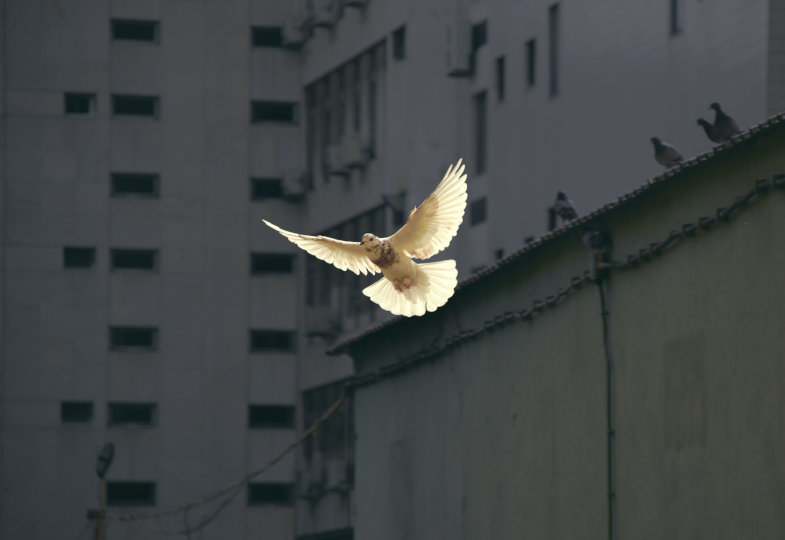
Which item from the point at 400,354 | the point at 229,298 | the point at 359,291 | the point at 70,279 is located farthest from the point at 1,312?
the point at 400,354

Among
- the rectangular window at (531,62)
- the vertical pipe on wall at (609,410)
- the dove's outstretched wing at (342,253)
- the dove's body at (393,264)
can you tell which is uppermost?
the rectangular window at (531,62)

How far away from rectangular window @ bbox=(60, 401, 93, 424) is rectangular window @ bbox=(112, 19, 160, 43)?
13867mm

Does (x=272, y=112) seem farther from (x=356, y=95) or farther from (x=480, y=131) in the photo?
(x=480, y=131)

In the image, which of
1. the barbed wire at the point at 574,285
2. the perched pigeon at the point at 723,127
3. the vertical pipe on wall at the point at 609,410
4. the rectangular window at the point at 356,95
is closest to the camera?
the barbed wire at the point at 574,285

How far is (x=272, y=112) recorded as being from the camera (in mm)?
75500

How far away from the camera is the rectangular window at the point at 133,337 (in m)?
73.6

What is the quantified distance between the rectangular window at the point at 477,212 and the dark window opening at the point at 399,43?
22.2 ft

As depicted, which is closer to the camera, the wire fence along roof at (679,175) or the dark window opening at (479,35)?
the wire fence along roof at (679,175)

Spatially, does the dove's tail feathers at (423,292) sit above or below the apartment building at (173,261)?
below

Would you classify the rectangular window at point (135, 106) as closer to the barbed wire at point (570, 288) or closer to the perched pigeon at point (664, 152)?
the barbed wire at point (570, 288)

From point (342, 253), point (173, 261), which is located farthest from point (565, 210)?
point (173, 261)

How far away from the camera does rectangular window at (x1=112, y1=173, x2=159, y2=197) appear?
7419 centimetres

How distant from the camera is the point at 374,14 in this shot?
64.1m

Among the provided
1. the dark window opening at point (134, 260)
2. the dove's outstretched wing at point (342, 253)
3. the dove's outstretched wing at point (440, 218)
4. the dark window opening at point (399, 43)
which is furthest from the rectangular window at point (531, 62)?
the dove's outstretched wing at point (440, 218)
